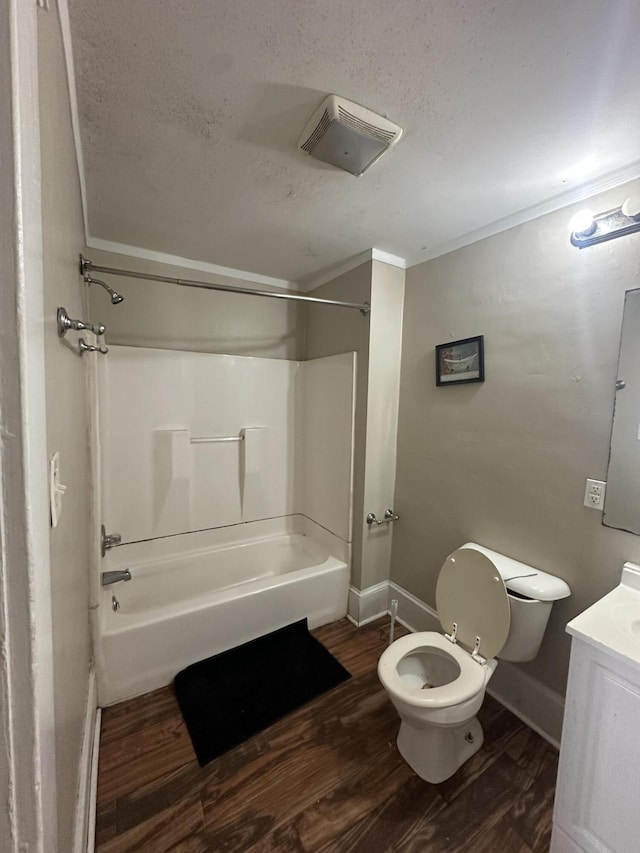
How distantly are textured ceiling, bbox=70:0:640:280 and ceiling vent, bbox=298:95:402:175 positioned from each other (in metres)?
0.03

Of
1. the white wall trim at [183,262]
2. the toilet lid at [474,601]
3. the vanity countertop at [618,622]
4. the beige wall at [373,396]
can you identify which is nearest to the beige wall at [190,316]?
the white wall trim at [183,262]

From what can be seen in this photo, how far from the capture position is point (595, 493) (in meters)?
1.37

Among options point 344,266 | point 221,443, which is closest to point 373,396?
point 344,266

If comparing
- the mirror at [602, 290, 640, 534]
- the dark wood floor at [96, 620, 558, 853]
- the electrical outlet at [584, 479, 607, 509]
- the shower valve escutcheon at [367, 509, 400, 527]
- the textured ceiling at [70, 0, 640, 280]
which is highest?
the textured ceiling at [70, 0, 640, 280]

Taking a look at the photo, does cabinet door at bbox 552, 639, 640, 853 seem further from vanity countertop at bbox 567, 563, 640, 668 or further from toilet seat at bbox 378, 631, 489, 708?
toilet seat at bbox 378, 631, 489, 708

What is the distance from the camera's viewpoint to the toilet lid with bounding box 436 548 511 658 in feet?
4.56

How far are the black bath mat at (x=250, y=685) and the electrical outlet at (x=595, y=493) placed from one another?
1.50 metres

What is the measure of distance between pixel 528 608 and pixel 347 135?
1.95 meters

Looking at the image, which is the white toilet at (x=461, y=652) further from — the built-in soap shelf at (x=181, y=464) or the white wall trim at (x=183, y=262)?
the white wall trim at (x=183, y=262)

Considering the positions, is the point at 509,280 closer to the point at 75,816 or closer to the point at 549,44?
the point at 549,44

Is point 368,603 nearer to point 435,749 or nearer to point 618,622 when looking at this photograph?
point 435,749

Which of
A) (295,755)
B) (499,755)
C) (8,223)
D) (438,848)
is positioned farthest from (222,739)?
(8,223)

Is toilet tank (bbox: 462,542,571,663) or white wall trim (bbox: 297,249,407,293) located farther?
white wall trim (bbox: 297,249,407,293)

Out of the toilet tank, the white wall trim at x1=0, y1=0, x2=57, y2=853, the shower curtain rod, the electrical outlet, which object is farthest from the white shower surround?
the white wall trim at x1=0, y1=0, x2=57, y2=853
